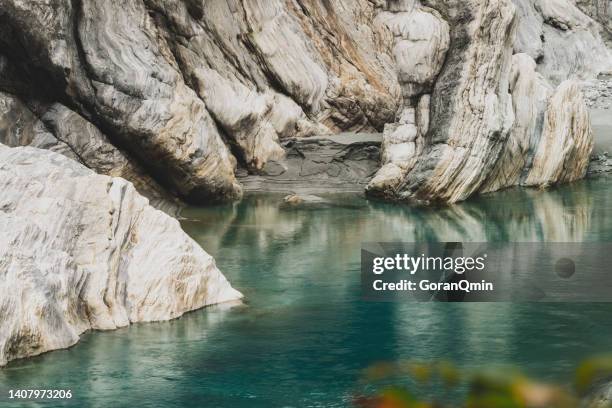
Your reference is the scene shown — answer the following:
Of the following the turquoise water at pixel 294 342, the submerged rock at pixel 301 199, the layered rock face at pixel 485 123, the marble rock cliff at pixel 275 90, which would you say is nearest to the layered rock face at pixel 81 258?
the turquoise water at pixel 294 342

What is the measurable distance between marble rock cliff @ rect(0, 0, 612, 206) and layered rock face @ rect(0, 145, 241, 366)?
29.4 ft

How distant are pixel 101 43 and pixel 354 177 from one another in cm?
779

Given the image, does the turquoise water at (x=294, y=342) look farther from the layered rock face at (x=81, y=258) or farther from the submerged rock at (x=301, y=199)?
the submerged rock at (x=301, y=199)

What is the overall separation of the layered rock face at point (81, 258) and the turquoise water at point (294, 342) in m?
0.32

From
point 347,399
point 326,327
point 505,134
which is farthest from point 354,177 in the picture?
point 347,399

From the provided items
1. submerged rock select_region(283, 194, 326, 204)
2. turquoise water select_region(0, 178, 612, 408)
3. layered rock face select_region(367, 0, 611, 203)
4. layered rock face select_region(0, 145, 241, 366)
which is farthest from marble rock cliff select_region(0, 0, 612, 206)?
layered rock face select_region(0, 145, 241, 366)

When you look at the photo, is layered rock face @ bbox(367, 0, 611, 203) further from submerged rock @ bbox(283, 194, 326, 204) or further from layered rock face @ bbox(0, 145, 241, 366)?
layered rock face @ bbox(0, 145, 241, 366)

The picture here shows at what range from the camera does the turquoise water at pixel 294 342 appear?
33.4ft

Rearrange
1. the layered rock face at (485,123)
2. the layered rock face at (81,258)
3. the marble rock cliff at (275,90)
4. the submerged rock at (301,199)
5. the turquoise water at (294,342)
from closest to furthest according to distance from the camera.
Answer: the turquoise water at (294,342) < the layered rock face at (81,258) < the marble rock cliff at (275,90) < the submerged rock at (301,199) < the layered rock face at (485,123)

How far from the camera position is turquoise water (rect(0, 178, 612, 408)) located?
10172 millimetres

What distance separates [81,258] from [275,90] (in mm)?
17612

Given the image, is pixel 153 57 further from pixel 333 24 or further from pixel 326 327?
pixel 326 327

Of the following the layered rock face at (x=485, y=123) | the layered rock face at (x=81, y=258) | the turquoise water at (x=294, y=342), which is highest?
the layered rock face at (x=485, y=123)

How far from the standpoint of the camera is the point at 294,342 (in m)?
12.0
